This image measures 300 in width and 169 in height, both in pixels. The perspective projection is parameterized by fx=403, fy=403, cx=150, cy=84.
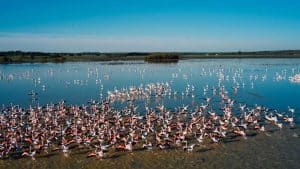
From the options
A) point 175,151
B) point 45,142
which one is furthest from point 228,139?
point 45,142

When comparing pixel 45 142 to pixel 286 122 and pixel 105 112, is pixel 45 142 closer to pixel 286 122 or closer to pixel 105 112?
pixel 105 112

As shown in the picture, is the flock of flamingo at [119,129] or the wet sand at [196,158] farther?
the flock of flamingo at [119,129]

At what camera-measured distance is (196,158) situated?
15273mm

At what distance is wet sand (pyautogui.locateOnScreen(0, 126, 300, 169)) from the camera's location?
14531mm

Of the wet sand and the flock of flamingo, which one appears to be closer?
the wet sand

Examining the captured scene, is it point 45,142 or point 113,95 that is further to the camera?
point 113,95

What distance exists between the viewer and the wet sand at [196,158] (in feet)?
47.7

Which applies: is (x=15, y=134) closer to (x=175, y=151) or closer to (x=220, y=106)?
(x=175, y=151)

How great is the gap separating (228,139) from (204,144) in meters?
1.40

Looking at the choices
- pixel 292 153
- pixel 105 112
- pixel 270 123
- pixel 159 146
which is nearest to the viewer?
pixel 292 153

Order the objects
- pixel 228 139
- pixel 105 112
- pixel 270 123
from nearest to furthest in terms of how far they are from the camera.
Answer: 1. pixel 228 139
2. pixel 270 123
3. pixel 105 112

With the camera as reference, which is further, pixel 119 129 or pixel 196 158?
pixel 119 129

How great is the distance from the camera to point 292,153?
50.6 feet

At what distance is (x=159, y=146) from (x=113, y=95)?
48.9ft
